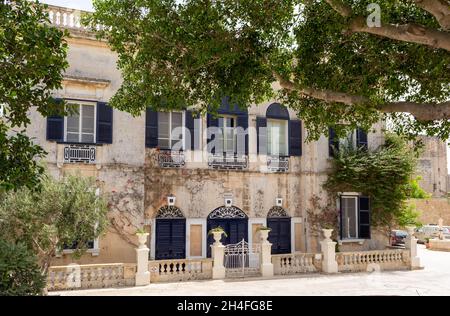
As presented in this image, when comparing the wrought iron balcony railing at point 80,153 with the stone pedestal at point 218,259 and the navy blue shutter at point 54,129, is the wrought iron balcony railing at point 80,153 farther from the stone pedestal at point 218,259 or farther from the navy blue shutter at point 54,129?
the stone pedestal at point 218,259

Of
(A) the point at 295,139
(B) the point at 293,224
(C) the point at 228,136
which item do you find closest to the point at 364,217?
(B) the point at 293,224

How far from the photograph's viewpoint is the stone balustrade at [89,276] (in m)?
14.2

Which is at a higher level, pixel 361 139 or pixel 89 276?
pixel 361 139

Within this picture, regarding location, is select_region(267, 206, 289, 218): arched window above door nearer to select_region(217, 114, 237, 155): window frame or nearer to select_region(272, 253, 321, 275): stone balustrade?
select_region(272, 253, 321, 275): stone balustrade

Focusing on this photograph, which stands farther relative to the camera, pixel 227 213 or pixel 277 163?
pixel 277 163

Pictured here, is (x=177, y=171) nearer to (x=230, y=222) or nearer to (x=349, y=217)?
(x=230, y=222)

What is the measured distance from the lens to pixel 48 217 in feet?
40.8

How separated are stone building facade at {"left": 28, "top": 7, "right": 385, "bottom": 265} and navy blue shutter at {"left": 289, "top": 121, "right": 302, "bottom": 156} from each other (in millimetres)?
46

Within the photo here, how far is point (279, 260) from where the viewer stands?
17766 millimetres

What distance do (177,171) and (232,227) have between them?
3244 millimetres

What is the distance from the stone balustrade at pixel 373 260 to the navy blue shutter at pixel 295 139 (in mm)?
4614
